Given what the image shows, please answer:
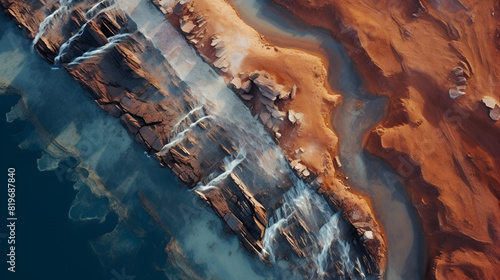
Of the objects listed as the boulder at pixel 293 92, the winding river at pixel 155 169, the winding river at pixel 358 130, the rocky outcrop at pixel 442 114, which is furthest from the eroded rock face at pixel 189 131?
the rocky outcrop at pixel 442 114

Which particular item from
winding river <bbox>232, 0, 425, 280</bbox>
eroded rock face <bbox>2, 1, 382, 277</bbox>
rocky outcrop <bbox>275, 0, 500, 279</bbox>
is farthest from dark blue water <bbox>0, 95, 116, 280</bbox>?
rocky outcrop <bbox>275, 0, 500, 279</bbox>

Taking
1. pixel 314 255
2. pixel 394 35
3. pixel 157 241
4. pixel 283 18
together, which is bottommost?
pixel 157 241

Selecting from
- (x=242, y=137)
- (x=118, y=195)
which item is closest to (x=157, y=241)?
(x=118, y=195)

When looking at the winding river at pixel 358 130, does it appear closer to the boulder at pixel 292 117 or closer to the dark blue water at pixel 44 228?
the boulder at pixel 292 117

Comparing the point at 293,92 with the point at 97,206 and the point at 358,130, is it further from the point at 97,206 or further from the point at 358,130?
the point at 97,206

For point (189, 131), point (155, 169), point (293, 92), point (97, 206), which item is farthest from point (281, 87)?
point (97, 206)

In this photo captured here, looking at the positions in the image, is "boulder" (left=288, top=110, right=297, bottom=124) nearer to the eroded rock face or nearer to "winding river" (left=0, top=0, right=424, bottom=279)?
the eroded rock face

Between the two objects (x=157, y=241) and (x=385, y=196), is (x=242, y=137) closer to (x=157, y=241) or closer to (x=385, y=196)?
(x=157, y=241)
